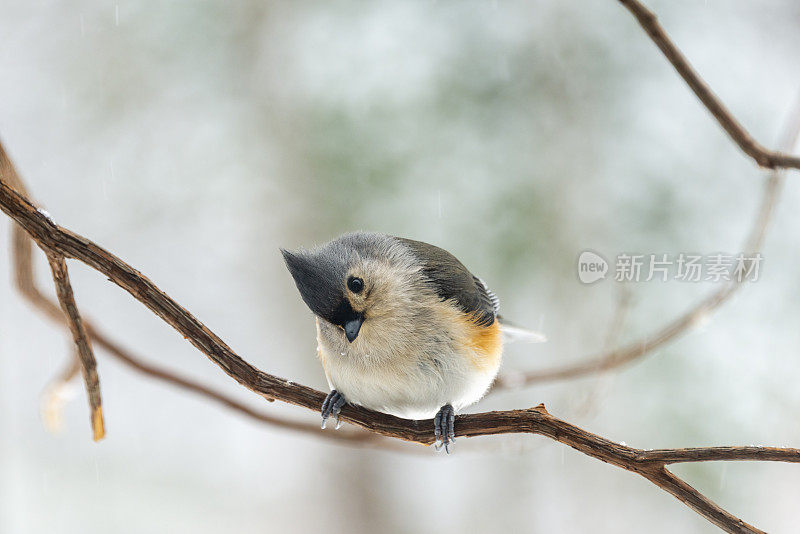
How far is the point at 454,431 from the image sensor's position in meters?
0.67

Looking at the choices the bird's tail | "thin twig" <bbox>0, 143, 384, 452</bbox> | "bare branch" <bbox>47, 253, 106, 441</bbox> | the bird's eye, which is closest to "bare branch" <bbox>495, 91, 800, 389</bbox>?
the bird's tail

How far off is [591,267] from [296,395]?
1.00 m

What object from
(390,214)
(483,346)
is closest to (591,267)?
(390,214)

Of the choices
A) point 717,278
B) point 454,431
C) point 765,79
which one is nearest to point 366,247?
point 454,431

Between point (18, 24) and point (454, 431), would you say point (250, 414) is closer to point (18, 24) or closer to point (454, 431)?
point (454, 431)

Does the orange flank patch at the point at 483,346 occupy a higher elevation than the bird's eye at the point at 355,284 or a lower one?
higher

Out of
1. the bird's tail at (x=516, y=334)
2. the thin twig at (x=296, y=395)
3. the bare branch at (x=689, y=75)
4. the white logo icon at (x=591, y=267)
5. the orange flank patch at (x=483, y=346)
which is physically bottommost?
the thin twig at (x=296, y=395)

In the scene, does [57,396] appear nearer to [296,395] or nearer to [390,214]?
[296,395]

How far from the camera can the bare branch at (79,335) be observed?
0.60m

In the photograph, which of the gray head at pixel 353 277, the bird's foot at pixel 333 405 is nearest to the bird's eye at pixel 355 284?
the gray head at pixel 353 277

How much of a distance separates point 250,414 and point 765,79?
1292 millimetres

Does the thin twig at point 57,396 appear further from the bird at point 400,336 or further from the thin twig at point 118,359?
the bird at point 400,336

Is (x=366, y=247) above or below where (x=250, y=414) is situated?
above

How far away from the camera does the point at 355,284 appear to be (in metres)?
0.70
